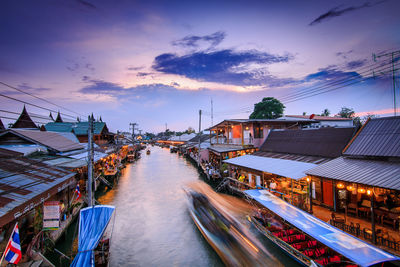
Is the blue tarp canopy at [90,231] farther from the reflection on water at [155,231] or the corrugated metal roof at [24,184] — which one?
the reflection on water at [155,231]

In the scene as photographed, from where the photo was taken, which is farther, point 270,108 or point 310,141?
point 270,108

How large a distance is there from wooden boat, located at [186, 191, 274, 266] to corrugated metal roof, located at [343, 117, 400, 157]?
856cm

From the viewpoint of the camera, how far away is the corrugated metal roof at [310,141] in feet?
49.6

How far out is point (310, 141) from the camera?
17.9 metres

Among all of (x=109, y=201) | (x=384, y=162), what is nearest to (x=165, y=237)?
(x=109, y=201)

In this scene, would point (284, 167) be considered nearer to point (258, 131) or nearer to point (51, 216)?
point (258, 131)

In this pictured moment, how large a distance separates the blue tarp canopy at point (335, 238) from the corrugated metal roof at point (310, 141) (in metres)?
7.50

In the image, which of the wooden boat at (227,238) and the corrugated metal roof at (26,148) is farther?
the corrugated metal roof at (26,148)

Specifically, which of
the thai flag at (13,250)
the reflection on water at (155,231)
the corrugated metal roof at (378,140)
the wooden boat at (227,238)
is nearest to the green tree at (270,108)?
the reflection on water at (155,231)

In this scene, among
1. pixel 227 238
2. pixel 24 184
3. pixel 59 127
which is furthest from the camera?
pixel 59 127

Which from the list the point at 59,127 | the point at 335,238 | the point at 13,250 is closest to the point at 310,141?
the point at 335,238

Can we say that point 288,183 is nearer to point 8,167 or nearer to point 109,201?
point 109,201

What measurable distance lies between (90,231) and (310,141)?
60.9 feet

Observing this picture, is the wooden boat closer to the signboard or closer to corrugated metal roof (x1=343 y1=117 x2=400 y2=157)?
corrugated metal roof (x1=343 y1=117 x2=400 y2=157)
